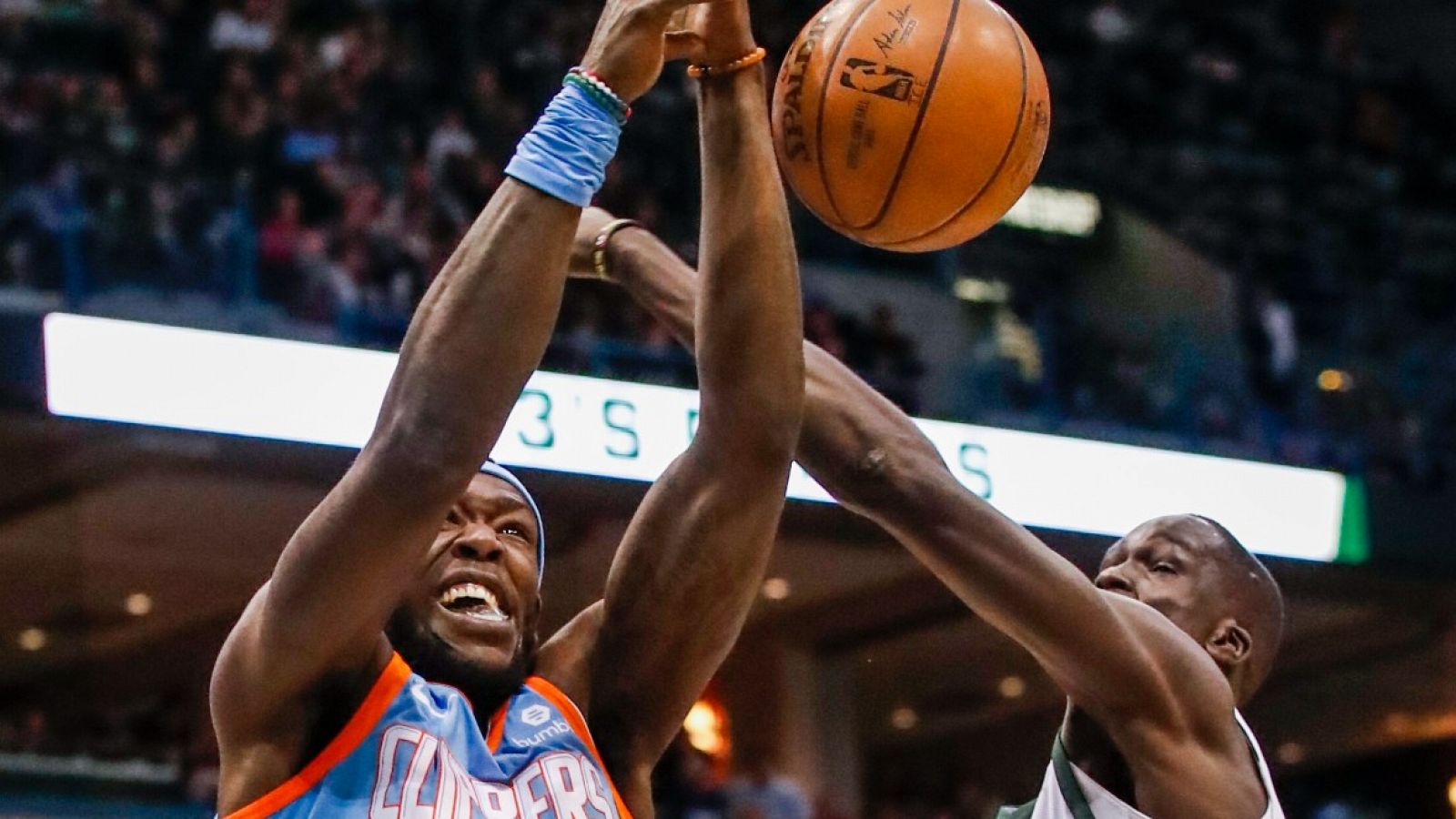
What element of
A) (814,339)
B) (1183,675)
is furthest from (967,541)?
(814,339)

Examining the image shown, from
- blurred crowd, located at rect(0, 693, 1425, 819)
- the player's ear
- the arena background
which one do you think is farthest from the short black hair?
blurred crowd, located at rect(0, 693, 1425, 819)

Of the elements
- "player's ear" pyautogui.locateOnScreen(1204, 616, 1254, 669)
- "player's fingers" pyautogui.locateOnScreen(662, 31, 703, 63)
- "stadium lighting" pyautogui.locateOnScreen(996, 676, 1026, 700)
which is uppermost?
"player's fingers" pyautogui.locateOnScreen(662, 31, 703, 63)

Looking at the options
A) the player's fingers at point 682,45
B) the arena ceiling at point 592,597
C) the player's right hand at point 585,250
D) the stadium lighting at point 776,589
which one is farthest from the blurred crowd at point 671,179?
the player's fingers at point 682,45

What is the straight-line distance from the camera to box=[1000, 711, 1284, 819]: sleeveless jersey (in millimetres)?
3252

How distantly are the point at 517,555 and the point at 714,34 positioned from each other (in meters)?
0.79

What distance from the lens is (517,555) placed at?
297 cm

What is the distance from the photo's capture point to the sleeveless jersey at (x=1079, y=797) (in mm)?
3252

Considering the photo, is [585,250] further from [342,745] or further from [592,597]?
[592,597]

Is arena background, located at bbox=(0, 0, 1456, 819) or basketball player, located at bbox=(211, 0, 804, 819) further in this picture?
arena background, located at bbox=(0, 0, 1456, 819)

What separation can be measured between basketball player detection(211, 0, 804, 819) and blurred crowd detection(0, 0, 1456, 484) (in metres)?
6.53

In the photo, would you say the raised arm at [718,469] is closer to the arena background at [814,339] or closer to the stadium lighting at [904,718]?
the arena background at [814,339]

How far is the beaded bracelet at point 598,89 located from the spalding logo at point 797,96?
595 millimetres

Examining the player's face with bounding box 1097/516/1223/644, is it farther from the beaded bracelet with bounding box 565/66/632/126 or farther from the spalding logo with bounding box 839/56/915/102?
the beaded bracelet with bounding box 565/66/632/126

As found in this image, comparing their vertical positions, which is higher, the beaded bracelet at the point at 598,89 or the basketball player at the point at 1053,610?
the beaded bracelet at the point at 598,89
